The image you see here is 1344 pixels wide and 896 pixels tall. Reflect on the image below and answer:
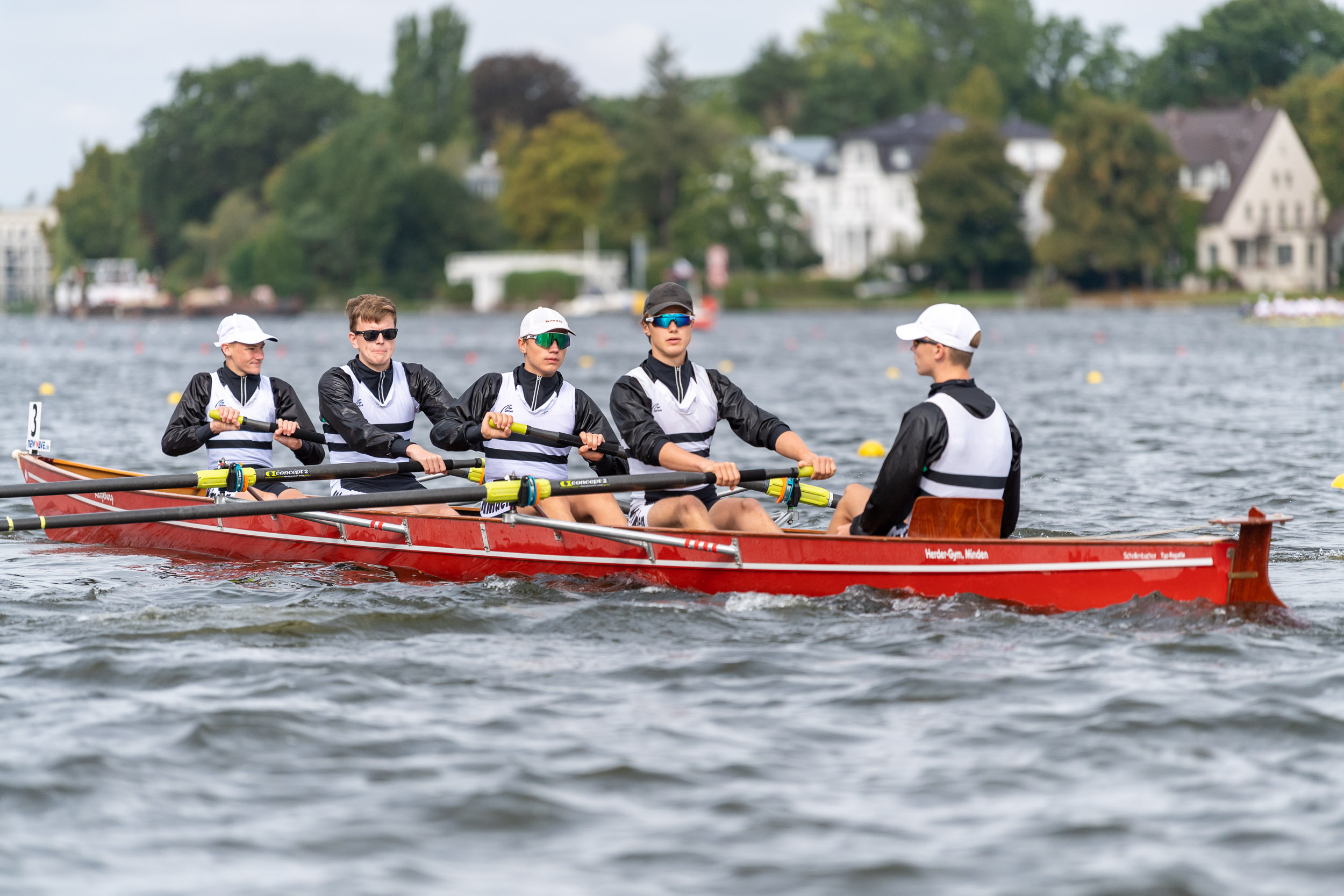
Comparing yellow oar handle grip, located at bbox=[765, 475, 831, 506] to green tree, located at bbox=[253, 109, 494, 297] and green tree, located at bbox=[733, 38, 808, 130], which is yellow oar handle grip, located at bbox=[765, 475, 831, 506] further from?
green tree, located at bbox=[733, 38, 808, 130]

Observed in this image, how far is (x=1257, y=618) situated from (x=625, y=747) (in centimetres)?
333

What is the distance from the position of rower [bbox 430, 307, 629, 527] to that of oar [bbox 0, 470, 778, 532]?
0.28 meters

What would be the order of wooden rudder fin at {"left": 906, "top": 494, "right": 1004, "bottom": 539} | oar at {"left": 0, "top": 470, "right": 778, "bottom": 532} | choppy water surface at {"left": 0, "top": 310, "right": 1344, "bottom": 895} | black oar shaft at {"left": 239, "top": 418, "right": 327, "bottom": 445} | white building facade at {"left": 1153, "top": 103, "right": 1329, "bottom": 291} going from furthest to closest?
white building facade at {"left": 1153, "top": 103, "right": 1329, "bottom": 291}, black oar shaft at {"left": 239, "top": 418, "right": 327, "bottom": 445}, oar at {"left": 0, "top": 470, "right": 778, "bottom": 532}, wooden rudder fin at {"left": 906, "top": 494, "right": 1004, "bottom": 539}, choppy water surface at {"left": 0, "top": 310, "right": 1344, "bottom": 895}

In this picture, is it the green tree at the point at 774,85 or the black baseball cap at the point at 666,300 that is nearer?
the black baseball cap at the point at 666,300

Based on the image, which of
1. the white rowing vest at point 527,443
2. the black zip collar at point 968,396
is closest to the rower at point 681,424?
the white rowing vest at point 527,443

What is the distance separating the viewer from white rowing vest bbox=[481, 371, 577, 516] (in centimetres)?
927

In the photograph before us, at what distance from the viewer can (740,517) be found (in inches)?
347

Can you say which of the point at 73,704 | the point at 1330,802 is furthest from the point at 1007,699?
the point at 73,704

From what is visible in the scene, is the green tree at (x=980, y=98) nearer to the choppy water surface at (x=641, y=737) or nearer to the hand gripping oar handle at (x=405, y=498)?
the choppy water surface at (x=641, y=737)

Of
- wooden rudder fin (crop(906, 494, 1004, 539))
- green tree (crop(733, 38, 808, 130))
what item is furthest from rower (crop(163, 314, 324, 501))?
green tree (crop(733, 38, 808, 130))

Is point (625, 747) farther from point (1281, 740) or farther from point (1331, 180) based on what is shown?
point (1331, 180)

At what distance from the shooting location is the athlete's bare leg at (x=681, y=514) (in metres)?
8.81

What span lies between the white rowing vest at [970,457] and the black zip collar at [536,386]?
2.43 metres

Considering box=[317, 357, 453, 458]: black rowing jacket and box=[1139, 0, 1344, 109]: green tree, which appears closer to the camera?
box=[317, 357, 453, 458]: black rowing jacket
